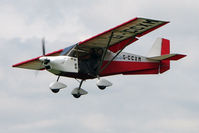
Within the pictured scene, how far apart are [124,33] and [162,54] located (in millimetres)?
4977

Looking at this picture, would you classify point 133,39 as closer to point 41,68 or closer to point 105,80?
point 105,80

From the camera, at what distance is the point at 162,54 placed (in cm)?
3294

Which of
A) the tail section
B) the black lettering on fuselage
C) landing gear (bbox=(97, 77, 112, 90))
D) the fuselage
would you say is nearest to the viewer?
the fuselage

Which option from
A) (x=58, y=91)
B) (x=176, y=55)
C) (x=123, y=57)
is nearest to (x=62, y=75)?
(x=58, y=91)

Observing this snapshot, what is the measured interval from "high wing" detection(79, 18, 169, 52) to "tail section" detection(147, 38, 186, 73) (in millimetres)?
2169

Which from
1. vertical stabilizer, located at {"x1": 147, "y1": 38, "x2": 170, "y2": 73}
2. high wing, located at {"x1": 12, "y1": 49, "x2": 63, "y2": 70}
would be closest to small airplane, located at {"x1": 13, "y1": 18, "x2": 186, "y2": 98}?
high wing, located at {"x1": 12, "y1": 49, "x2": 63, "y2": 70}

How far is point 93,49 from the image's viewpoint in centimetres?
2936

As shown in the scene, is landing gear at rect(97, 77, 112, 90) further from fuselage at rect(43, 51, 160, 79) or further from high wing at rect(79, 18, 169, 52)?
high wing at rect(79, 18, 169, 52)

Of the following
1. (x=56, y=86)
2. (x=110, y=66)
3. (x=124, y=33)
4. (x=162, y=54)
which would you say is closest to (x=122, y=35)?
(x=124, y=33)

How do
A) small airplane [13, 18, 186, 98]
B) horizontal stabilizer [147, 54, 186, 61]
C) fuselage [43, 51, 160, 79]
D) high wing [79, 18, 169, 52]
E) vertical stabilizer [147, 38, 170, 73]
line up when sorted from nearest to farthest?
high wing [79, 18, 169, 52]
small airplane [13, 18, 186, 98]
fuselage [43, 51, 160, 79]
horizontal stabilizer [147, 54, 186, 61]
vertical stabilizer [147, 38, 170, 73]

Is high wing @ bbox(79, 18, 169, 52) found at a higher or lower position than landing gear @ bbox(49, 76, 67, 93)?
higher

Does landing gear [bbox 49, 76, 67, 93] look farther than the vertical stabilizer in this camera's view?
No

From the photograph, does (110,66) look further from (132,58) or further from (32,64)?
(32,64)

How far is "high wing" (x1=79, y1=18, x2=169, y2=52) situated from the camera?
27328 mm
